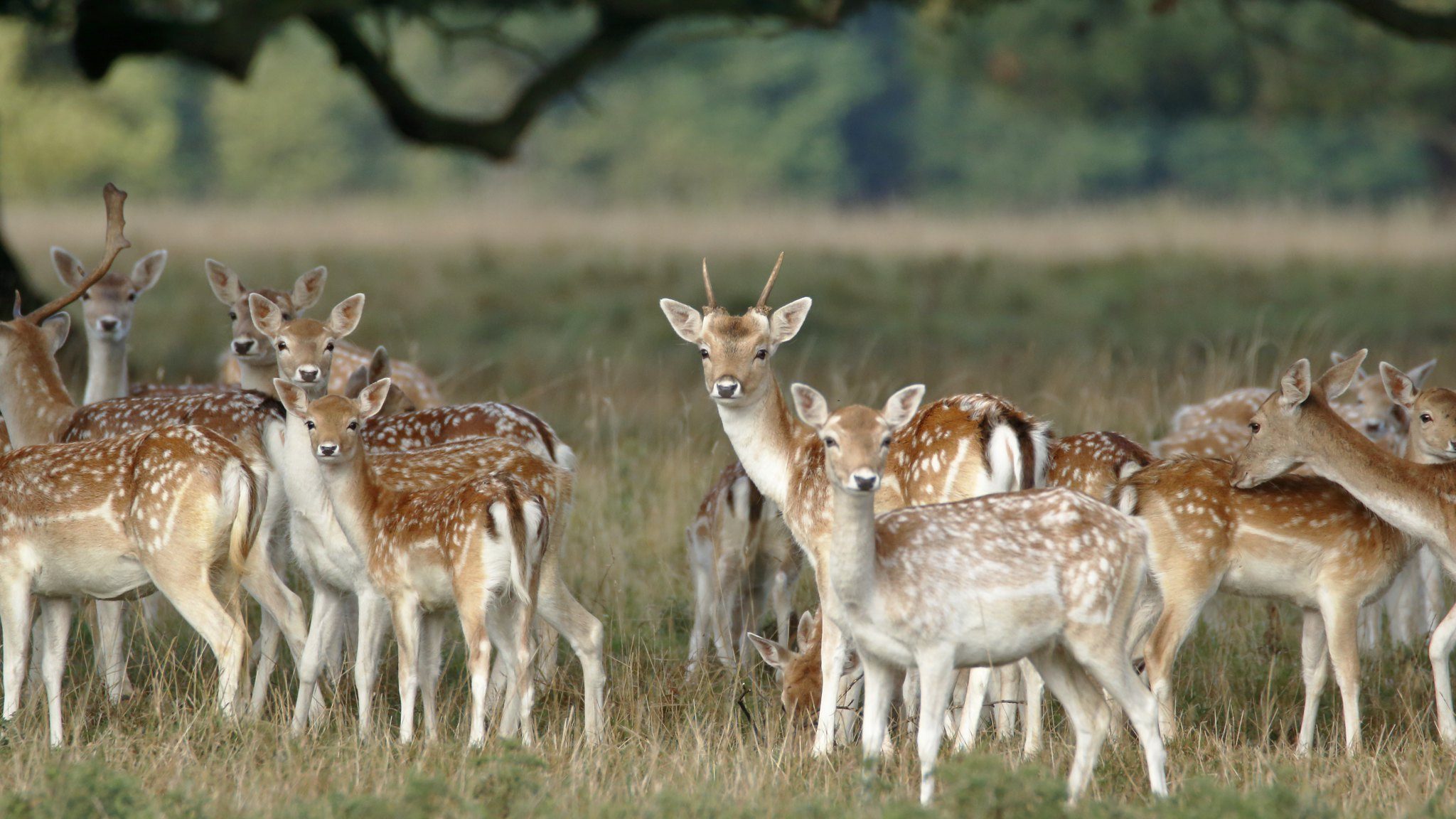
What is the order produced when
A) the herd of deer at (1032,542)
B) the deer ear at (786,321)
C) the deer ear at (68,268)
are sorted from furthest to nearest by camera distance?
1. the deer ear at (68,268)
2. the deer ear at (786,321)
3. the herd of deer at (1032,542)

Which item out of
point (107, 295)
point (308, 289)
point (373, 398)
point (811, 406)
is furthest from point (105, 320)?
point (811, 406)

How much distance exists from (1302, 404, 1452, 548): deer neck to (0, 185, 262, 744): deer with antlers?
3.34m

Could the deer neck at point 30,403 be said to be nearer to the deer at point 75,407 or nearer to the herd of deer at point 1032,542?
the deer at point 75,407

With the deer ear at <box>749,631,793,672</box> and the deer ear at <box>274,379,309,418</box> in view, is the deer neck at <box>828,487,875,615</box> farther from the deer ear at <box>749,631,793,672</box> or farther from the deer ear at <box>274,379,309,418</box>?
the deer ear at <box>274,379,309,418</box>

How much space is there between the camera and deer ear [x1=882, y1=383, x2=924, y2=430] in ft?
14.5

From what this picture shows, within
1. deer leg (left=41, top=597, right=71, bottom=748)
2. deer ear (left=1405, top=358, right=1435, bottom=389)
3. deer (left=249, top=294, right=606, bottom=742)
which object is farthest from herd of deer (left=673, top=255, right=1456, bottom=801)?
deer leg (left=41, top=597, right=71, bottom=748)

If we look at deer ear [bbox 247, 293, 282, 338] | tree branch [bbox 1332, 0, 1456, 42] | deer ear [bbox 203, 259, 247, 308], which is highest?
tree branch [bbox 1332, 0, 1456, 42]

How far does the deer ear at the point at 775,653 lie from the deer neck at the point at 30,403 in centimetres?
271

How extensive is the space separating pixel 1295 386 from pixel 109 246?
13.7 feet

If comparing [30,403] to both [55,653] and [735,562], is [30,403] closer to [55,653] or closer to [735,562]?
[55,653]

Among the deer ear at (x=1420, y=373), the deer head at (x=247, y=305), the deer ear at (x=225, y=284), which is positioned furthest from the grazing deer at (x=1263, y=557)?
the deer ear at (x=225, y=284)

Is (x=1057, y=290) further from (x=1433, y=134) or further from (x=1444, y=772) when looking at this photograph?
(x=1433, y=134)

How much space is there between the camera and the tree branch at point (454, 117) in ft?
37.1

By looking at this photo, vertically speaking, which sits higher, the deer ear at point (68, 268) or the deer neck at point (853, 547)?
the deer ear at point (68, 268)
